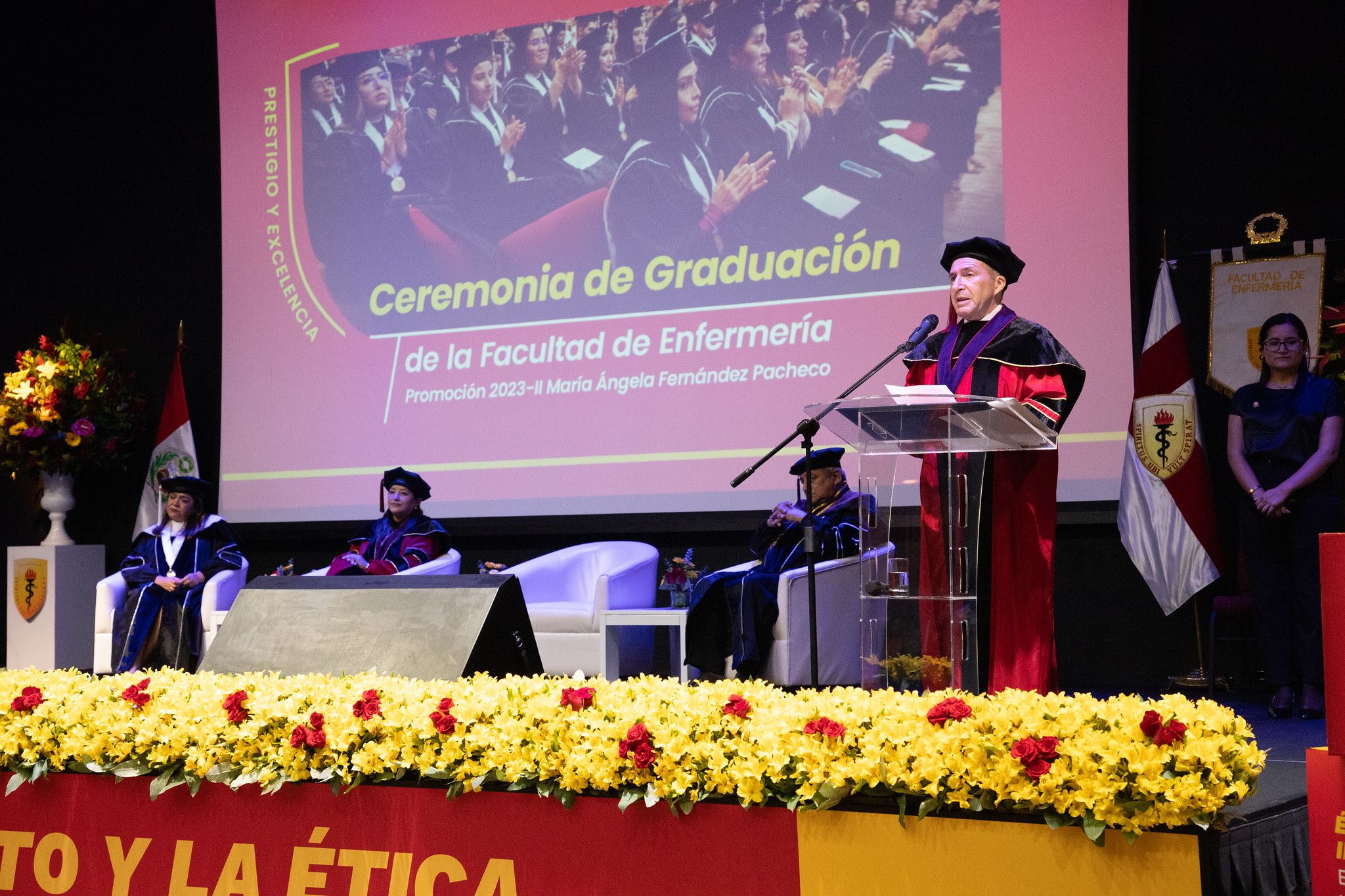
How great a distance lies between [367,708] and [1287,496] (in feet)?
11.5

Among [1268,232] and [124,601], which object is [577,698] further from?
[124,601]

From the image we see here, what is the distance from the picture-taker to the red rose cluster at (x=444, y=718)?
227 cm

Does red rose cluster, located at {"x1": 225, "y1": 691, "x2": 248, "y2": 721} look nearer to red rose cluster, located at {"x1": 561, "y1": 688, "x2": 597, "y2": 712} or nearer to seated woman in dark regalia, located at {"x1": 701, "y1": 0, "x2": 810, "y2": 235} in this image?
red rose cluster, located at {"x1": 561, "y1": 688, "x2": 597, "y2": 712}

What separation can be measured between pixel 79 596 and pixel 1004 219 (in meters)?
5.36

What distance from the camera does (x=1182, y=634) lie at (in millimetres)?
5055

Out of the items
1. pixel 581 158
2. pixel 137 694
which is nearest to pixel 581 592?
pixel 581 158

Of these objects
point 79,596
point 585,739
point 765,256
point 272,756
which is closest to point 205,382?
point 79,596

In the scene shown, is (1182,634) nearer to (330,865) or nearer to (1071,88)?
(1071,88)

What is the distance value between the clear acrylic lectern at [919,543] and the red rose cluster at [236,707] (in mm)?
1317

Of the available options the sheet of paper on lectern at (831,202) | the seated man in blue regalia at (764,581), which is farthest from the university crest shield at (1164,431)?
the sheet of paper on lectern at (831,202)

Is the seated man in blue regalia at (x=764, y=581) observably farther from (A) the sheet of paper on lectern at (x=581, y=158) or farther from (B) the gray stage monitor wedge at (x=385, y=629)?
(A) the sheet of paper on lectern at (x=581, y=158)

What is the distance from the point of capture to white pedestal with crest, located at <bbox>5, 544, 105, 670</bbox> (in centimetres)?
657

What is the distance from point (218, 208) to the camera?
695 cm

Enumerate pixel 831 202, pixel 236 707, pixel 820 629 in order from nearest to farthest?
pixel 236 707
pixel 820 629
pixel 831 202
